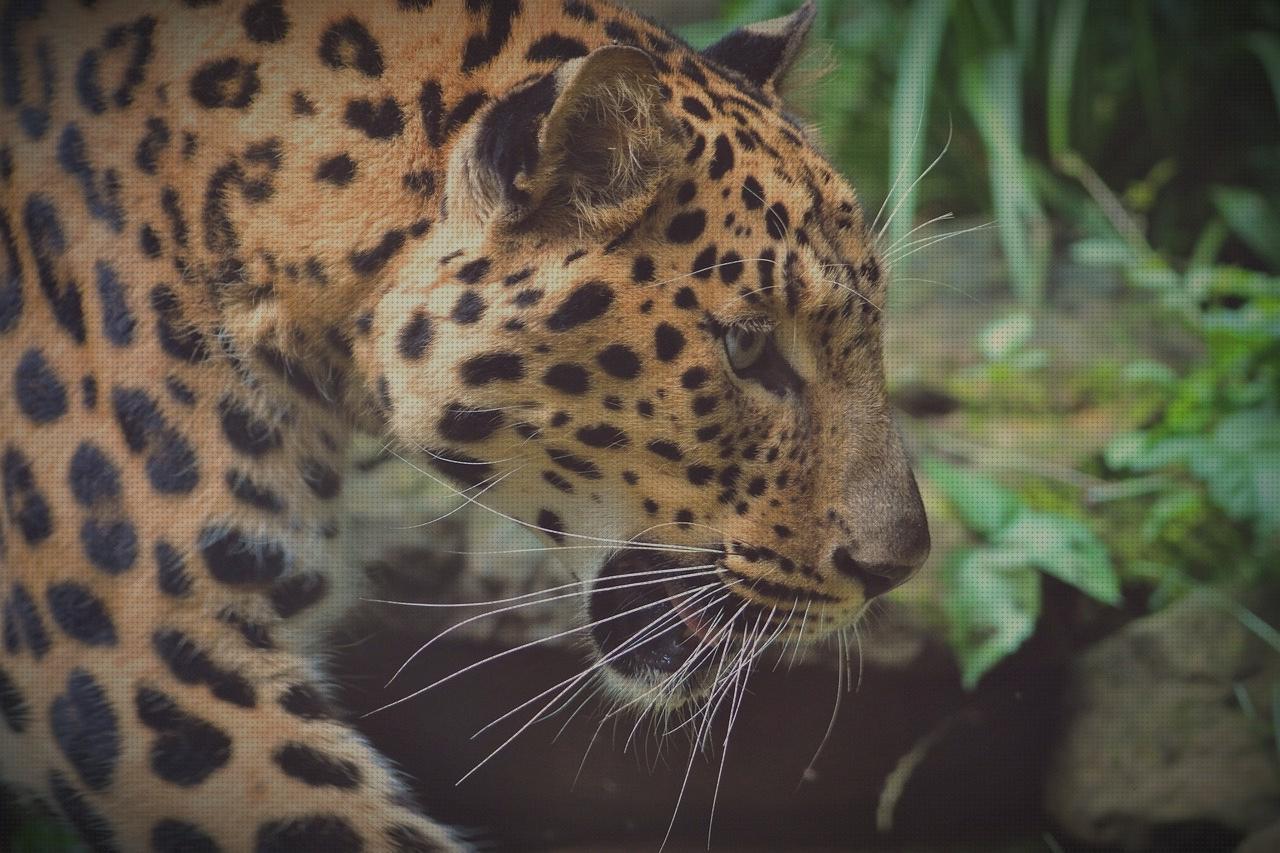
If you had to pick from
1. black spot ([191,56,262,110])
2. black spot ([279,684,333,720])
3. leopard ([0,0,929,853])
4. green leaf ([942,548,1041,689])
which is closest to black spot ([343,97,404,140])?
leopard ([0,0,929,853])

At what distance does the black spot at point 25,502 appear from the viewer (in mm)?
1060

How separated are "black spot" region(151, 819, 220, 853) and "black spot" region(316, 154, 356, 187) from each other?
0.55ft

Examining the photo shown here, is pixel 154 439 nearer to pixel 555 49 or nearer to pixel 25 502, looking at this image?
pixel 25 502

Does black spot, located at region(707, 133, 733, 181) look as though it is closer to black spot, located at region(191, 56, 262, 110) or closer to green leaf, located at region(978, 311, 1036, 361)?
black spot, located at region(191, 56, 262, 110)

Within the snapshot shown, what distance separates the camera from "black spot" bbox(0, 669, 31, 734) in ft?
3.55

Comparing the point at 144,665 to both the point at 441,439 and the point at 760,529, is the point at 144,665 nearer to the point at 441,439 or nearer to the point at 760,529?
the point at 441,439

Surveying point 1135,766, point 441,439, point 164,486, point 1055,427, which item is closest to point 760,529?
point 441,439

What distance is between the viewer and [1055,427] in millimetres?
1817

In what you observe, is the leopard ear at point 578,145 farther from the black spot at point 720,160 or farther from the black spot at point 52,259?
the black spot at point 52,259

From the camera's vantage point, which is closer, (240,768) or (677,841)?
(240,768)

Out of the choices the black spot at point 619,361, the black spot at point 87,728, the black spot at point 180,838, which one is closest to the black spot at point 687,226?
the black spot at point 619,361

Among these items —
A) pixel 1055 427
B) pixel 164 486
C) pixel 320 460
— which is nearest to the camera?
pixel 164 486

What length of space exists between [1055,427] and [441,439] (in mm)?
1103

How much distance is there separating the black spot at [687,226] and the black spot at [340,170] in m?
0.29
